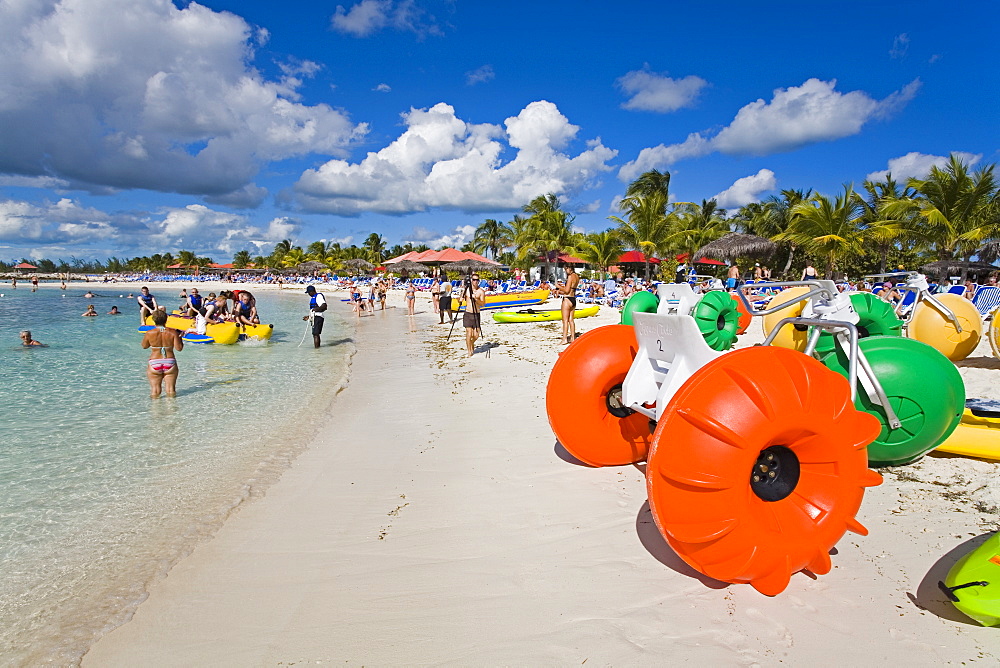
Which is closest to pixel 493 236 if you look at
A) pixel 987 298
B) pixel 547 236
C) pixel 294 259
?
pixel 547 236

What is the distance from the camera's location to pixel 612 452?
13.5ft

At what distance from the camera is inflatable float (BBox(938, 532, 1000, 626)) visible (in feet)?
7.25

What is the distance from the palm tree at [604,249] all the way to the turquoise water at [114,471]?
2557cm

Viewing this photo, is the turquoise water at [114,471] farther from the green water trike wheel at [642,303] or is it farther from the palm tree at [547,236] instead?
the palm tree at [547,236]

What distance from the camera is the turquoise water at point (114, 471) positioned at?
10.7 ft

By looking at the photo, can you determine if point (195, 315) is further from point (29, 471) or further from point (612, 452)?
point (612, 452)

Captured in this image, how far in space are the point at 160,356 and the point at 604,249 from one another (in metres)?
29.5

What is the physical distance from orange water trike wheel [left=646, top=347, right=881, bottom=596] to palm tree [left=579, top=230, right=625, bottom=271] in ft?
106

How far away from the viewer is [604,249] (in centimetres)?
3462

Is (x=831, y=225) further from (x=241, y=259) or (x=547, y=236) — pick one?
(x=241, y=259)

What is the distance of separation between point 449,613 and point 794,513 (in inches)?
70.3

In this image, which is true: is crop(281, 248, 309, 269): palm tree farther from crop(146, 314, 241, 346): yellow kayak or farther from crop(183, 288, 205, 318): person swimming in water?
crop(146, 314, 241, 346): yellow kayak

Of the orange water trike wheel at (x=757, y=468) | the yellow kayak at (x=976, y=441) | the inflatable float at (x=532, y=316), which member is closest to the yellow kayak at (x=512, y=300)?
the inflatable float at (x=532, y=316)

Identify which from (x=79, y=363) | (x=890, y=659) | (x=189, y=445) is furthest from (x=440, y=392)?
(x=79, y=363)
